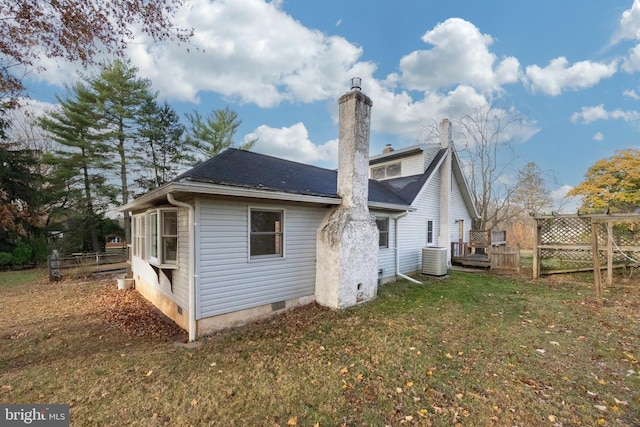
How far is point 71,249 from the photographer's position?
662 inches

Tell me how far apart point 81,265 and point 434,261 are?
15635mm

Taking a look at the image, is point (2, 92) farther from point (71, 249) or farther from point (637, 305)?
point (71, 249)

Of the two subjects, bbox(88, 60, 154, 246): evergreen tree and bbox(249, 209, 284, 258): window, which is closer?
bbox(249, 209, 284, 258): window

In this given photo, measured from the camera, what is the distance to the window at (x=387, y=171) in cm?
1326

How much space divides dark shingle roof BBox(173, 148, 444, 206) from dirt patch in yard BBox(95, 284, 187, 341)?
124 inches

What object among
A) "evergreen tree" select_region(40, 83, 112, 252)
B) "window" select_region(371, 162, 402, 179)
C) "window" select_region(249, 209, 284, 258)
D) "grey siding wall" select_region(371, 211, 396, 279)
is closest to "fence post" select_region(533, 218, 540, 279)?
"grey siding wall" select_region(371, 211, 396, 279)

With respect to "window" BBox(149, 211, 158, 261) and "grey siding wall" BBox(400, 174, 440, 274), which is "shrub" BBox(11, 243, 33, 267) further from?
"grey siding wall" BBox(400, 174, 440, 274)

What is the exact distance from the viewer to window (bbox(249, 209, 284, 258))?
18.9 feet

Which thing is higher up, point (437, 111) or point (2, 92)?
point (437, 111)

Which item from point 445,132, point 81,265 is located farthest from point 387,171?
point 81,265

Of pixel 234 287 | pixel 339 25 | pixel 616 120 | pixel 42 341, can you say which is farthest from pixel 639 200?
pixel 42 341

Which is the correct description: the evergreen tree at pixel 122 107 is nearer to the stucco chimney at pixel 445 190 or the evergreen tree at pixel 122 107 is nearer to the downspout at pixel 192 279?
the downspout at pixel 192 279

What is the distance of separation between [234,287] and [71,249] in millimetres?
18221

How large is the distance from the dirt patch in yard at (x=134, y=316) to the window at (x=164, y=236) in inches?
55.7
